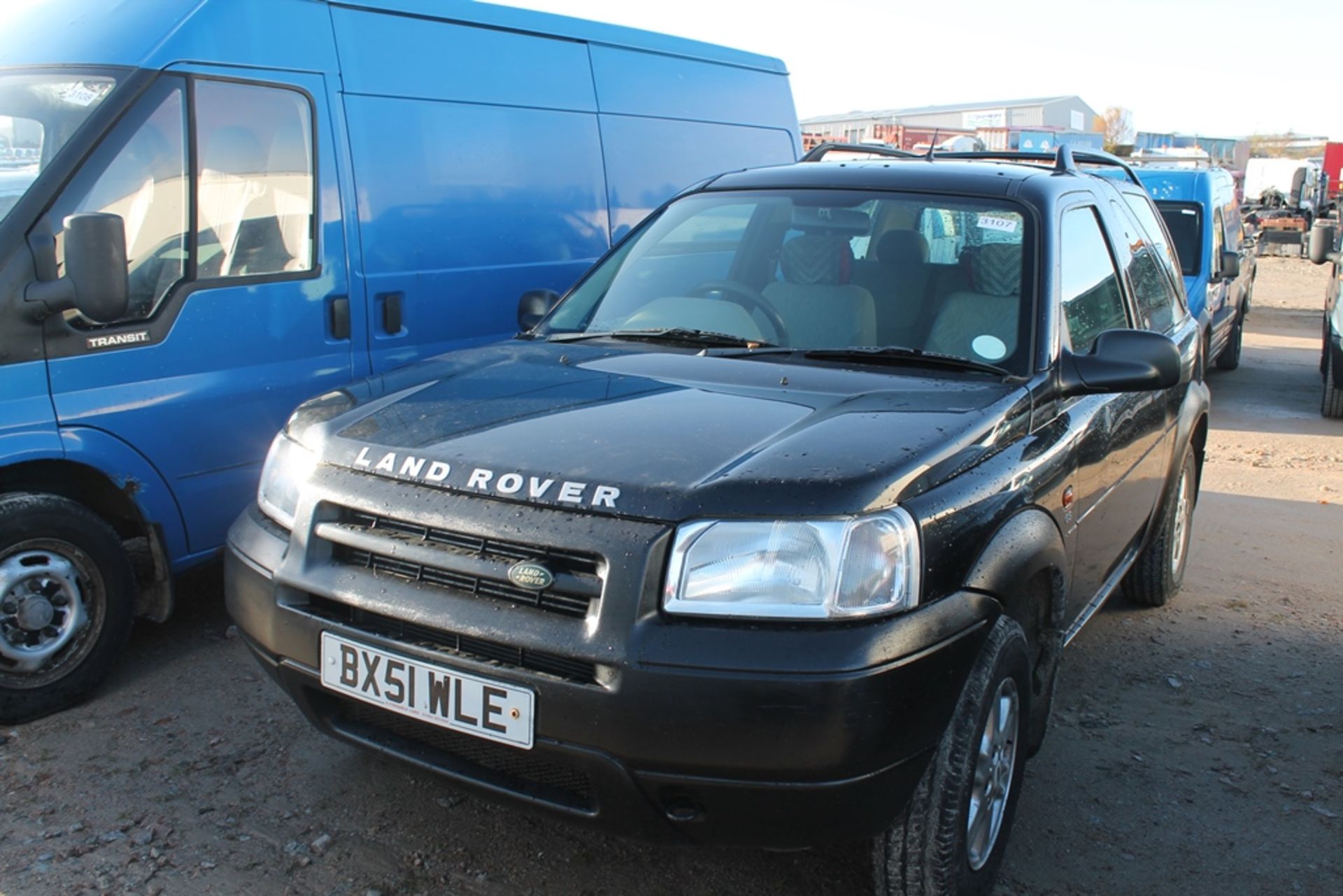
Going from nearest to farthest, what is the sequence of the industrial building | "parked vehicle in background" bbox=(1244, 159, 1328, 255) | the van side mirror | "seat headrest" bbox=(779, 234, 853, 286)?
"seat headrest" bbox=(779, 234, 853, 286) → the van side mirror → "parked vehicle in background" bbox=(1244, 159, 1328, 255) → the industrial building

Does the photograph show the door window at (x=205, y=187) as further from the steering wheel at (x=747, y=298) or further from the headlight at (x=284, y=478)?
the steering wheel at (x=747, y=298)

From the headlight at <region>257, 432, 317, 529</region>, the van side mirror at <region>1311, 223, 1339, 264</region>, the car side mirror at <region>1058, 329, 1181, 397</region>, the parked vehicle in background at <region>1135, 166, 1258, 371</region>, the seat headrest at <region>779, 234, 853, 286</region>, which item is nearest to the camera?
the headlight at <region>257, 432, 317, 529</region>

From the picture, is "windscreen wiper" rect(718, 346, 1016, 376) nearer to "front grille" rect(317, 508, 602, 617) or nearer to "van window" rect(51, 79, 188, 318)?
"front grille" rect(317, 508, 602, 617)

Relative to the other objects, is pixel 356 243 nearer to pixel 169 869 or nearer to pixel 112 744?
pixel 112 744

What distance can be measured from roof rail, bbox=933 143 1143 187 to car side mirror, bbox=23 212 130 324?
9.57ft

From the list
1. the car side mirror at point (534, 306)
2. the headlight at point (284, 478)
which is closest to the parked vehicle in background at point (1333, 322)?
the car side mirror at point (534, 306)

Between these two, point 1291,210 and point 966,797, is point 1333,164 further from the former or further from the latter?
point 966,797

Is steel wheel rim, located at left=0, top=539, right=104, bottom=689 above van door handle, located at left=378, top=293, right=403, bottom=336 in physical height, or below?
below

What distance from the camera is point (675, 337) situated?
11.8ft

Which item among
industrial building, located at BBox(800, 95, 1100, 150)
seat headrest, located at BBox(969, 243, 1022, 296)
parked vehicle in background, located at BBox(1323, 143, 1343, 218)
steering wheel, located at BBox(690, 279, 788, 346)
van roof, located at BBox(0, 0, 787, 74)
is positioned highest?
industrial building, located at BBox(800, 95, 1100, 150)

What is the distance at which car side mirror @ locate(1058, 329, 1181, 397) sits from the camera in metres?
3.18

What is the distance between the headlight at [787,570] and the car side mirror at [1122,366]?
1.15 meters

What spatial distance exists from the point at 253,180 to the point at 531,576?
2.53m

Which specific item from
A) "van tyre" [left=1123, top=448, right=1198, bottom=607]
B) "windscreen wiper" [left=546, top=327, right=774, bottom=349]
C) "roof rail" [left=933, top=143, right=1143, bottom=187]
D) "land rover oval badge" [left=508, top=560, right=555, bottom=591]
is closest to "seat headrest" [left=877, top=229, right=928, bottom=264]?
"windscreen wiper" [left=546, top=327, right=774, bottom=349]
